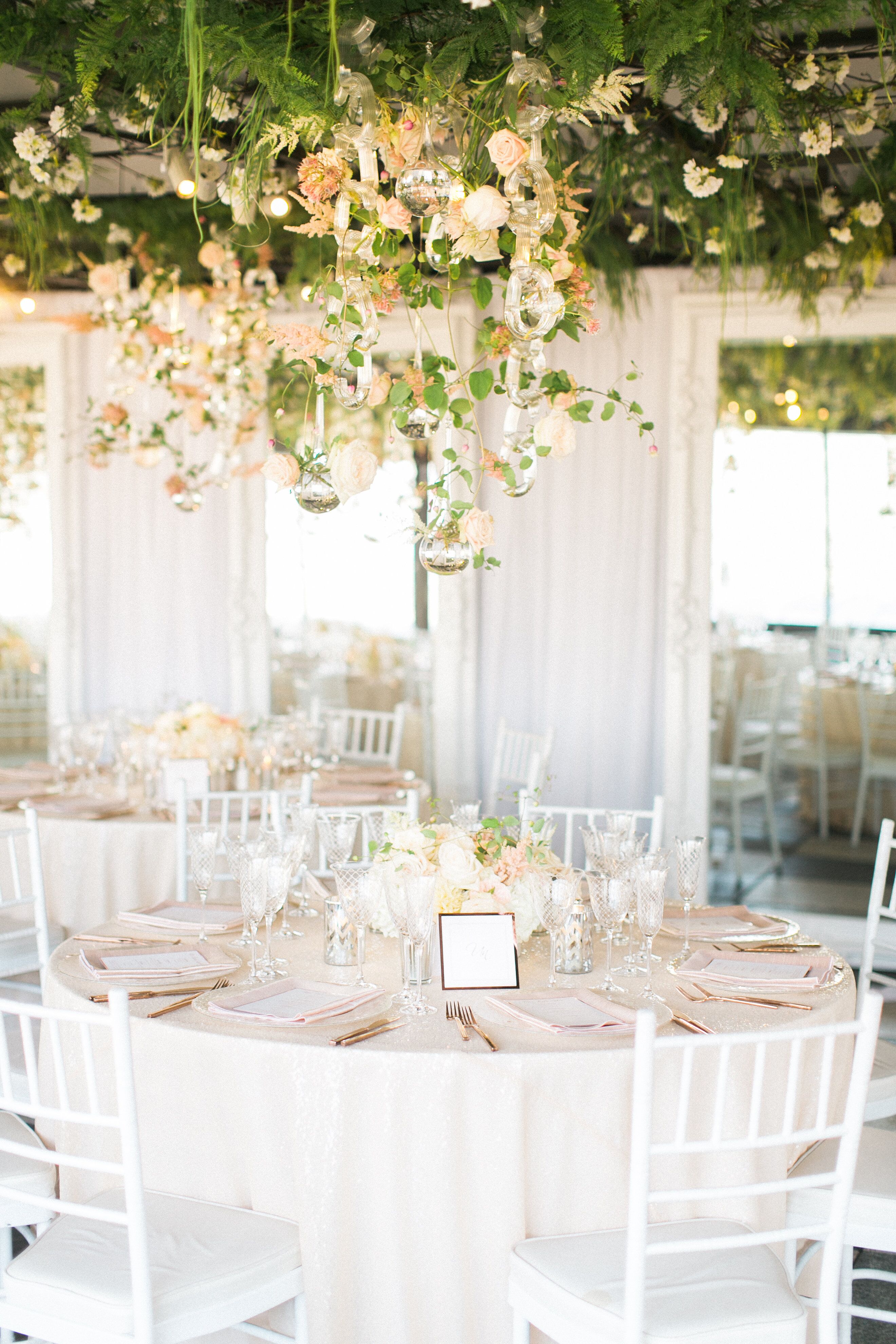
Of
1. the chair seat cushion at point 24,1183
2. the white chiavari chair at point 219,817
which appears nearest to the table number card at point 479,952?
the white chiavari chair at point 219,817

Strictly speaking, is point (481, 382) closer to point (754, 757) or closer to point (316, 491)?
point (316, 491)

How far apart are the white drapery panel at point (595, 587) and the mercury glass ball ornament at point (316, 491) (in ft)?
10.8

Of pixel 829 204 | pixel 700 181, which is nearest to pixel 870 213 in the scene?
pixel 829 204

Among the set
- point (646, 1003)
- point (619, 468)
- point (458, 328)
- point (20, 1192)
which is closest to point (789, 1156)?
point (646, 1003)

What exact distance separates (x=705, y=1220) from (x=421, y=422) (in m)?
1.68

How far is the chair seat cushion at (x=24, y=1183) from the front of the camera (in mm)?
2363

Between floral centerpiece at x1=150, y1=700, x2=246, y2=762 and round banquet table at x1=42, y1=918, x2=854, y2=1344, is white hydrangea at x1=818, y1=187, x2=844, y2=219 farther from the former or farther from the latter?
round banquet table at x1=42, y1=918, x2=854, y2=1344

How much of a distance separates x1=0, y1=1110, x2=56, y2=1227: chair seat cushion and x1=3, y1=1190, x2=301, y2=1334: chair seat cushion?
20 centimetres

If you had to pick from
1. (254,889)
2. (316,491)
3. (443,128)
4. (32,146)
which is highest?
(32,146)

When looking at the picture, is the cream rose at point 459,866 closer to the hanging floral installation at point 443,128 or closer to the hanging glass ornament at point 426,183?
the hanging floral installation at point 443,128

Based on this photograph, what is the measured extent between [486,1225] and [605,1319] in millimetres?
306

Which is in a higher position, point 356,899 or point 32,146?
point 32,146

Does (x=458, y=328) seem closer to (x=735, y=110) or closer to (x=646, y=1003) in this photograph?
(x=735, y=110)

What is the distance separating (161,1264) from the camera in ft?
6.61
